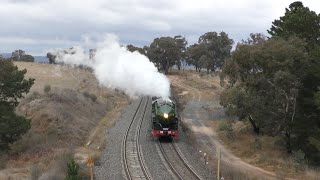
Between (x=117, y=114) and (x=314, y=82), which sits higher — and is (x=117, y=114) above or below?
below

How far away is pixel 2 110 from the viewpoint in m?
35.9

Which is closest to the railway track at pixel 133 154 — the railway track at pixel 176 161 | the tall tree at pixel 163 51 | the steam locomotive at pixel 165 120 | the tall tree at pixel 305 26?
the railway track at pixel 176 161

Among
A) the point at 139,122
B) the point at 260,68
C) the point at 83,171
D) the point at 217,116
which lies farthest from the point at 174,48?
the point at 83,171

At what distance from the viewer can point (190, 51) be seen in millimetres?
143750

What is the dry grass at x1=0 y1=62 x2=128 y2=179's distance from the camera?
29.7 m

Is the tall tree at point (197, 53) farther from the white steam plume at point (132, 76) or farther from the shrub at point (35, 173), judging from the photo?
the shrub at point (35, 173)

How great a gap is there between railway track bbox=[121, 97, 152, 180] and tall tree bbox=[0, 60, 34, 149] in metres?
8.76

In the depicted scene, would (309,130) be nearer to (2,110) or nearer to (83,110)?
(2,110)

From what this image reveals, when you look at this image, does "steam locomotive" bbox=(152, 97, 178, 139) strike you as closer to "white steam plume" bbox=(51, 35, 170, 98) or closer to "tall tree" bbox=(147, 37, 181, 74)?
"white steam plume" bbox=(51, 35, 170, 98)

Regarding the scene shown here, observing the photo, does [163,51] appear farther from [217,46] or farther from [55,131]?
[55,131]

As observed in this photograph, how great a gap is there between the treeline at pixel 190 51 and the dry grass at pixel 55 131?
5724 cm

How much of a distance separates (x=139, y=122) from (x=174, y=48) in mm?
77171

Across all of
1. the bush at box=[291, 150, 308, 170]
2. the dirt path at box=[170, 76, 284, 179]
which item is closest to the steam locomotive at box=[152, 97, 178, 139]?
the dirt path at box=[170, 76, 284, 179]

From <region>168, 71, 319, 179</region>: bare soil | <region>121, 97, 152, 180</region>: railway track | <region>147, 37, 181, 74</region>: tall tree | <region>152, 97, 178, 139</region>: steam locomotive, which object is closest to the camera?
<region>121, 97, 152, 180</region>: railway track
